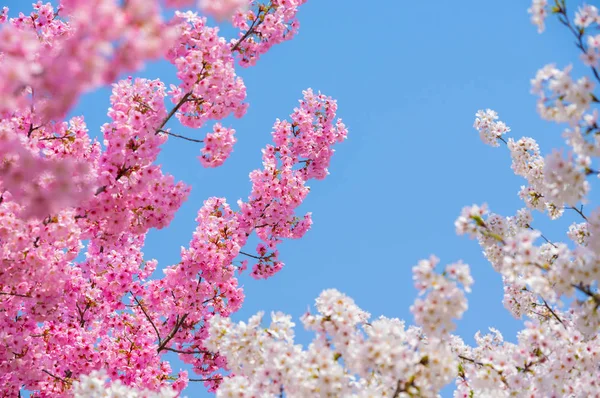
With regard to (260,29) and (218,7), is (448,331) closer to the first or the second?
(218,7)

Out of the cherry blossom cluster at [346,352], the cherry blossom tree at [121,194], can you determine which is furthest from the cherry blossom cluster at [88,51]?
the cherry blossom cluster at [346,352]

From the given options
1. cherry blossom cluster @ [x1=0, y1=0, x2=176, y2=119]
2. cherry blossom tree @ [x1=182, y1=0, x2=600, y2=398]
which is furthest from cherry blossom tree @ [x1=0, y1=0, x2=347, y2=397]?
cherry blossom tree @ [x1=182, y1=0, x2=600, y2=398]

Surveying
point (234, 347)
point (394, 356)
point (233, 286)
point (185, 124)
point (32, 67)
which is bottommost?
point (394, 356)

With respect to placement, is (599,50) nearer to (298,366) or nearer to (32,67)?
(298,366)

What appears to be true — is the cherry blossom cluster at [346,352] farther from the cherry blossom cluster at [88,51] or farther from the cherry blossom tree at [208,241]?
the cherry blossom cluster at [88,51]

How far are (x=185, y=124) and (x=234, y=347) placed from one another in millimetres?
5031

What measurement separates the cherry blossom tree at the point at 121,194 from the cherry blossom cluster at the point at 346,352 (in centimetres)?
117

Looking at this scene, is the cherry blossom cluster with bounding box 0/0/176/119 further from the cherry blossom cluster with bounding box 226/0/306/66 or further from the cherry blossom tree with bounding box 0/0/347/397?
the cherry blossom cluster with bounding box 226/0/306/66

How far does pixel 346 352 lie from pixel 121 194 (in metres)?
4.77

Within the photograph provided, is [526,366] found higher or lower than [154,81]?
lower

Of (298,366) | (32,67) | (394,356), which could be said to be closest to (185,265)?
(298,366)

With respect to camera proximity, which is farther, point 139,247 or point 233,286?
point 139,247

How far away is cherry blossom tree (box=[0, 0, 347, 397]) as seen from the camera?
3.52 metres

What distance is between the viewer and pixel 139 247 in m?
13.0
